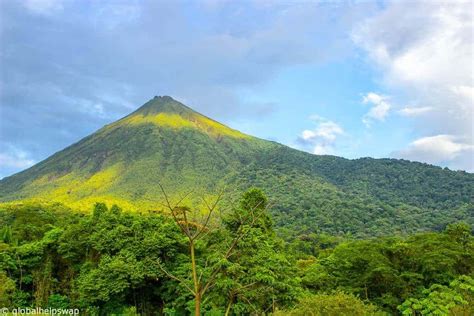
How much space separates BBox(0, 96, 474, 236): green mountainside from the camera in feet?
364

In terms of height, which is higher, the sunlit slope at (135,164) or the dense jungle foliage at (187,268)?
the sunlit slope at (135,164)

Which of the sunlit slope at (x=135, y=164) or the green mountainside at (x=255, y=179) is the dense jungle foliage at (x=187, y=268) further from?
the sunlit slope at (x=135, y=164)

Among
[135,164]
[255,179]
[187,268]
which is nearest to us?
[187,268]

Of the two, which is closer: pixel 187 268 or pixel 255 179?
pixel 187 268

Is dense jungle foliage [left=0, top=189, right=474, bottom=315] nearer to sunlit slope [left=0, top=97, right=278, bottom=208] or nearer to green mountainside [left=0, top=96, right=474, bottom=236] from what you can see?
green mountainside [left=0, top=96, right=474, bottom=236]

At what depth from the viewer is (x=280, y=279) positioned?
2203 cm

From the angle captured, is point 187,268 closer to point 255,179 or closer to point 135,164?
point 255,179

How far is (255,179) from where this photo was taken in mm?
146125

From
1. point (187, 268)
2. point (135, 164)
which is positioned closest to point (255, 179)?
point (135, 164)

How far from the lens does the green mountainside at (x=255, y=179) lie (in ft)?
364

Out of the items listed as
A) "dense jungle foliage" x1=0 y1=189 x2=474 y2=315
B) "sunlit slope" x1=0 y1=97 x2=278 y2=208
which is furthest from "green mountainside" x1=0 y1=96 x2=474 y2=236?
"dense jungle foliage" x1=0 y1=189 x2=474 y2=315

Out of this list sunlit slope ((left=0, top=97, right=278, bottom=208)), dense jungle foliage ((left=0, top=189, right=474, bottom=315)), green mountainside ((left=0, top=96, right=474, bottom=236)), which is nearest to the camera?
dense jungle foliage ((left=0, top=189, right=474, bottom=315))

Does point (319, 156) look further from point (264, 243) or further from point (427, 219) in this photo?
point (264, 243)

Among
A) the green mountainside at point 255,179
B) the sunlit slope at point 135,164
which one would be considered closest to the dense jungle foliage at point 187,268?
the green mountainside at point 255,179
